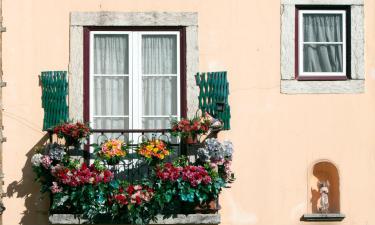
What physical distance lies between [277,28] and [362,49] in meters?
1.10

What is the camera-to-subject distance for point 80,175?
11133 mm

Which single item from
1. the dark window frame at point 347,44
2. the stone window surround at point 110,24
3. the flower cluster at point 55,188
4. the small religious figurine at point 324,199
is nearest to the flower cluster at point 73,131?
the stone window surround at point 110,24

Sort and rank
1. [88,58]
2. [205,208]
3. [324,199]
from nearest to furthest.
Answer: [205,208]
[324,199]
[88,58]

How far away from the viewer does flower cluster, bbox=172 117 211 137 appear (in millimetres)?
11328

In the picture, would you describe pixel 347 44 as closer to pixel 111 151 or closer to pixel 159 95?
pixel 159 95

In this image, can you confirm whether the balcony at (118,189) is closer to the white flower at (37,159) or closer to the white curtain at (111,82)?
the white flower at (37,159)

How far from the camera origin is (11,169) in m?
11.8

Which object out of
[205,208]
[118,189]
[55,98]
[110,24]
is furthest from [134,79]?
[205,208]

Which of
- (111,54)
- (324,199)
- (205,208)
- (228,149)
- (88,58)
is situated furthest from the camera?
(111,54)

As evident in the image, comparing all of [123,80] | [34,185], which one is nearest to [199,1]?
[123,80]

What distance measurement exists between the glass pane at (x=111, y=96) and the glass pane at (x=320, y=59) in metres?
2.31

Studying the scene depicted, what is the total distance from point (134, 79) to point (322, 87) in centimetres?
237

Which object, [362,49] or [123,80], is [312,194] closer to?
[362,49]

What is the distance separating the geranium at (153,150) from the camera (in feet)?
36.9
